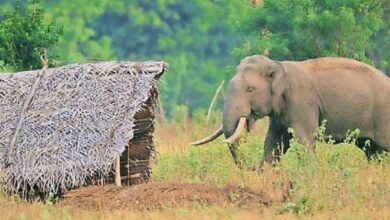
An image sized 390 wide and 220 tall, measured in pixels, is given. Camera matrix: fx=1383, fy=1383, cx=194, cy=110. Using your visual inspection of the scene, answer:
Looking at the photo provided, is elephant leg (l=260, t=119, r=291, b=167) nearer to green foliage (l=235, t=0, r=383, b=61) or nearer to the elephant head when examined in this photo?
the elephant head

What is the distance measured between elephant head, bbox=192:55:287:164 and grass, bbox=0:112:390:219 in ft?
1.43

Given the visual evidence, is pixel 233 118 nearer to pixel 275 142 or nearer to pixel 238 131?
pixel 238 131

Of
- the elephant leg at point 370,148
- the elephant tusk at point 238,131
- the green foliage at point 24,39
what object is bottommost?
the elephant leg at point 370,148

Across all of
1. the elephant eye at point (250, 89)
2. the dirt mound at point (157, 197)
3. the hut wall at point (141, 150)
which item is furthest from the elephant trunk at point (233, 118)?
the dirt mound at point (157, 197)

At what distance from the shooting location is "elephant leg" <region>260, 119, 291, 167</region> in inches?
736

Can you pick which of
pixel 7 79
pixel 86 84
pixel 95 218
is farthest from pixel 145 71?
pixel 95 218

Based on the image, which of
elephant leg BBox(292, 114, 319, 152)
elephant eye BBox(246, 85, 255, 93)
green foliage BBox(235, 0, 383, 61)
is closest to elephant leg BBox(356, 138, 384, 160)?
elephant leg BBox(292, 114, 319, 152)

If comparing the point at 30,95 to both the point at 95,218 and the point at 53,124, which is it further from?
the point at 95,218

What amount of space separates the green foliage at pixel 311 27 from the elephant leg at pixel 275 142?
13.4 ft

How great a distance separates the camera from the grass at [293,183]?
1443 cm

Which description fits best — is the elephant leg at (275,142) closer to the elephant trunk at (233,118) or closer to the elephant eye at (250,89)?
the elephant trunk at (233,118)

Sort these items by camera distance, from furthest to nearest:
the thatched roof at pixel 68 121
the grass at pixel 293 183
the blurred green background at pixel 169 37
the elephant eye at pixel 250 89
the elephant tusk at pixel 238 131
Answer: the blurred green background at pixel 169 37 → the elephant eye at pixel 250 89 → the elephant tusk at pixel 238 131 → the thatched roof at pixel 68 121 → the grass at pixel 293 183

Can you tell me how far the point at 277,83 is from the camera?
18.7 meters

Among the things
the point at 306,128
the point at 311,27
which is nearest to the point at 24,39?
the point at 306,128
